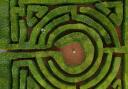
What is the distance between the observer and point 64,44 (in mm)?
3219

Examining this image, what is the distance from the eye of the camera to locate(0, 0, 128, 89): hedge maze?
3201 millimetres

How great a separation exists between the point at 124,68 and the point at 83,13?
0.37m

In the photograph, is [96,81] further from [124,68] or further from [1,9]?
[1,9]

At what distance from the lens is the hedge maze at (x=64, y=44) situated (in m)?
3.20

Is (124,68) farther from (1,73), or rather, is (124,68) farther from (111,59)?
(1,73)

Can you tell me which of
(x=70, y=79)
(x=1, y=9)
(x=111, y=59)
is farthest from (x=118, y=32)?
(x=1, y=9)

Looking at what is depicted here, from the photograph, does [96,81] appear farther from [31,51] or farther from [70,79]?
[31,51]

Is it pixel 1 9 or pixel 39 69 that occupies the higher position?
pixel 1 9

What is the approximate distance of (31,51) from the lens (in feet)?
10.5

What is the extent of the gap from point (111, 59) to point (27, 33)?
466 millimetres

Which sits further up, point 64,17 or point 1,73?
point 64,17

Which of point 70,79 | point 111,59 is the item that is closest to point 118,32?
point 111,59

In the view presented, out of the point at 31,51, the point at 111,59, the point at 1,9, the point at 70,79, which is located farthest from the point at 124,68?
the point at 1,9

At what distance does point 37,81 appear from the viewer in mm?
3207
